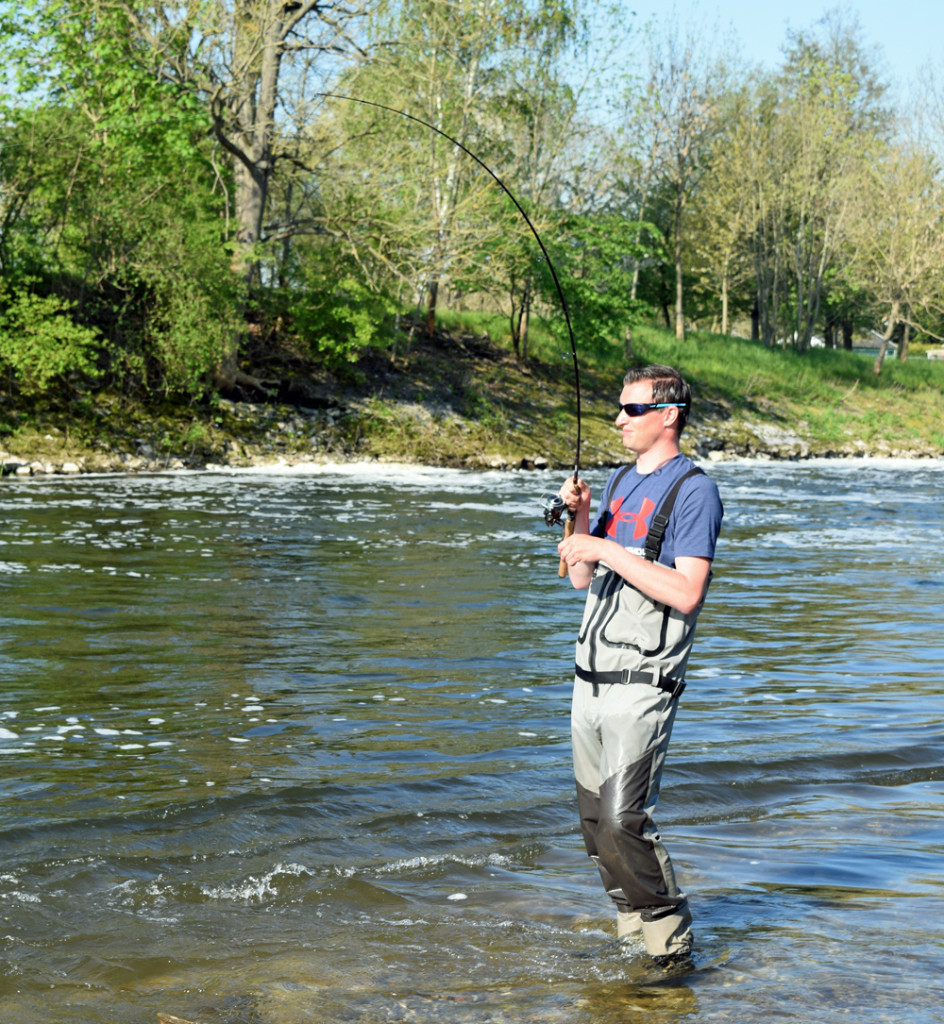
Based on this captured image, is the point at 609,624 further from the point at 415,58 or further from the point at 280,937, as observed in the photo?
the point at 415,58

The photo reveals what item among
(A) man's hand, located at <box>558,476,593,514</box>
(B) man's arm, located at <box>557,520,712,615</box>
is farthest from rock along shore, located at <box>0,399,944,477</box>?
(B) man's arm, located at <box>557,520,712,615</box>

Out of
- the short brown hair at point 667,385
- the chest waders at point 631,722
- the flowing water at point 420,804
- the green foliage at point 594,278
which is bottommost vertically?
the flowing water at point 420,804

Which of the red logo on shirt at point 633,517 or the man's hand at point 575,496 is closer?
the red logo on shirt at point 633,517

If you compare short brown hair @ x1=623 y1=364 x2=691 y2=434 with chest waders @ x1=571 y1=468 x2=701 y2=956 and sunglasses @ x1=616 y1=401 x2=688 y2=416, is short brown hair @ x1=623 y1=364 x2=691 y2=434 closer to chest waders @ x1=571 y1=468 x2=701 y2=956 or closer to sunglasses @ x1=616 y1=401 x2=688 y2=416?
sunglasses @ x1=616 y1=401 x2=688 y2=416

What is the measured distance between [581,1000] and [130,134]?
25.4 metres

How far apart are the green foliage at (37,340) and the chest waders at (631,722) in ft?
75.5

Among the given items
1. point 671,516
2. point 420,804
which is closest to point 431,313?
point 420,804

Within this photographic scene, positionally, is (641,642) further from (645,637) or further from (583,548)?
(583,548)

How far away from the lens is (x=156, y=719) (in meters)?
7.39

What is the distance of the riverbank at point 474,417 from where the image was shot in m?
26.1

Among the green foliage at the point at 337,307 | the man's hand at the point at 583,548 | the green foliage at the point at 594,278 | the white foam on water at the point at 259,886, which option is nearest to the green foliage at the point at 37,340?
the green foliage at the point at 337,307

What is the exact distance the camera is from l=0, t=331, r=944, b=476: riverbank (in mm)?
26141

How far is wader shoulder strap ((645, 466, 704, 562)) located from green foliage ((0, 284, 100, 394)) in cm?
2307

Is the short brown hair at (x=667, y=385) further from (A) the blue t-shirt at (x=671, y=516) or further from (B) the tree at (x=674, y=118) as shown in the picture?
Result: (B) the tree at (x=674, y=118)
